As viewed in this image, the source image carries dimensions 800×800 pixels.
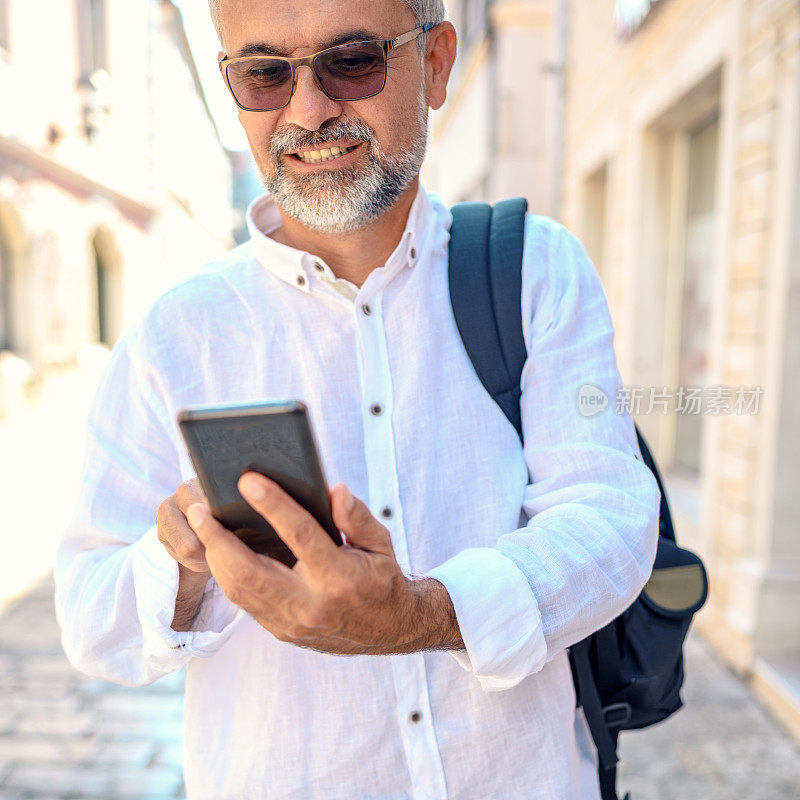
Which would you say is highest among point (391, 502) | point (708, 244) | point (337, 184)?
point (708, 244)

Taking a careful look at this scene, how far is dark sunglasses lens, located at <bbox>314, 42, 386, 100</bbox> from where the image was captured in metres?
1.28

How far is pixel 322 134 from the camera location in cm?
134

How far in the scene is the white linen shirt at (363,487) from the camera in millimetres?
1227

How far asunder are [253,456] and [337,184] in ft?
2.20

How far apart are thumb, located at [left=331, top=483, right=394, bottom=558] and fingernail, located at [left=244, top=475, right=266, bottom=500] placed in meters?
A: 0.07

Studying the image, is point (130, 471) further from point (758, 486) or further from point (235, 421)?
point (758, 486)

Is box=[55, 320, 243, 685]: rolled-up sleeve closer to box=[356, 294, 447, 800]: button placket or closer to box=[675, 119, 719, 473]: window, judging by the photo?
box=[356, 294, 447, 800]: button placket

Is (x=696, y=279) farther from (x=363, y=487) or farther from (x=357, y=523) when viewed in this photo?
(x=357, y=523)

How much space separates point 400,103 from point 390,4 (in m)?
0.16

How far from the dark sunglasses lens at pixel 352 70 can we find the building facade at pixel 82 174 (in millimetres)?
9604

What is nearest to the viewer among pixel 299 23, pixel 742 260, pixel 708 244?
pixel 299 23

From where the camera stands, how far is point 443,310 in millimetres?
1379

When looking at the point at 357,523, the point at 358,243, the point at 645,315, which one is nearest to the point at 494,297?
the point at 358,243

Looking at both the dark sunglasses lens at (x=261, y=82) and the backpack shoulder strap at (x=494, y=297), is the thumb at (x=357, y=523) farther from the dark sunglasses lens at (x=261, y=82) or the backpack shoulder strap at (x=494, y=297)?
the dark sunglasses lens at (x=261, y=82)
